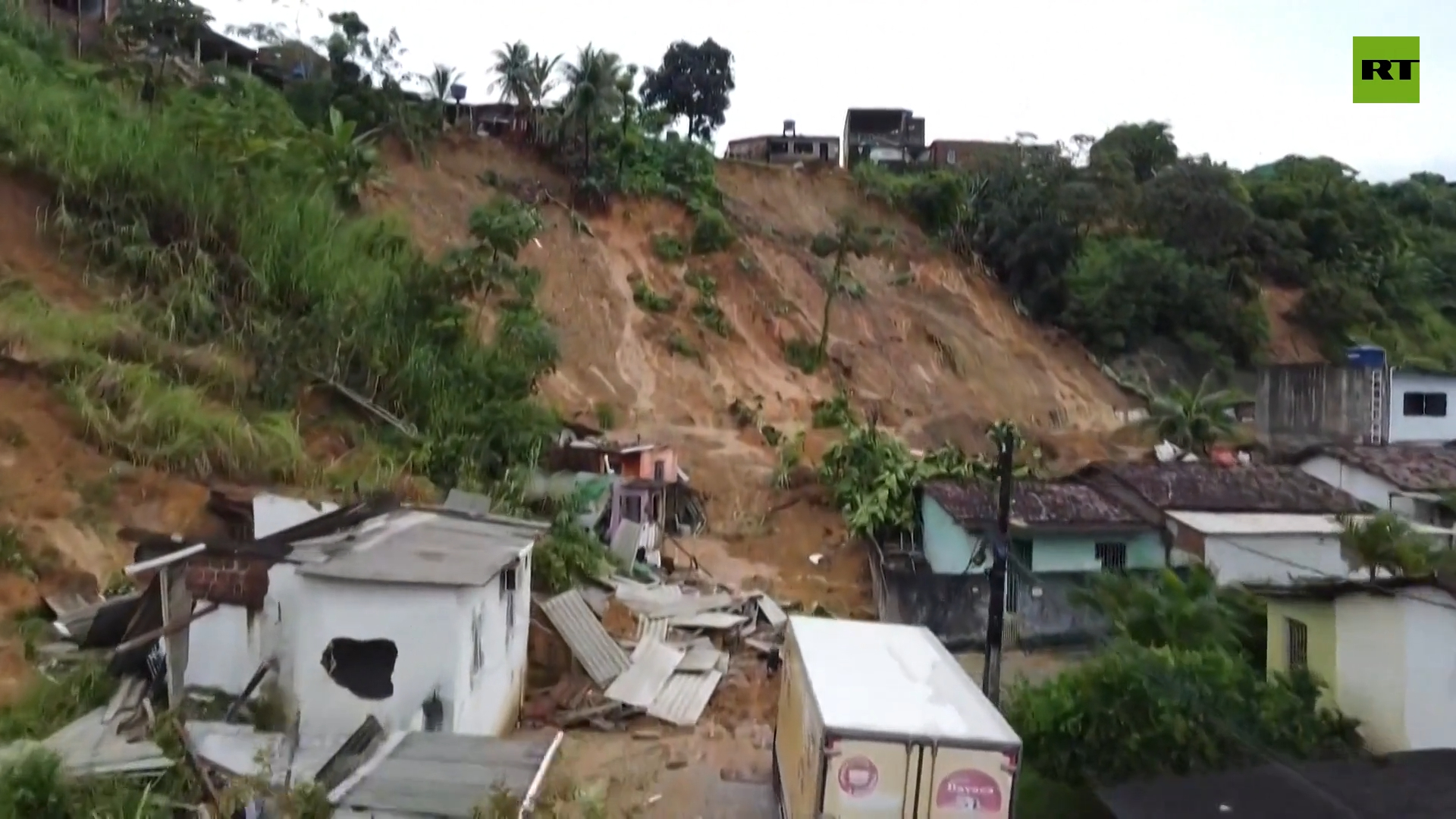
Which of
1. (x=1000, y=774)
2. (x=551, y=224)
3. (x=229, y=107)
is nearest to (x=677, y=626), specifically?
(x=1000, y=774)

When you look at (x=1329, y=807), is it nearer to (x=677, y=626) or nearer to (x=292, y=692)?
(x=292, y=692)

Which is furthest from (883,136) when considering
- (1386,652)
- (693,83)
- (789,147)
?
(1386,652)

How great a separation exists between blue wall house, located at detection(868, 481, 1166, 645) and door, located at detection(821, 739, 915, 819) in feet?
31.4

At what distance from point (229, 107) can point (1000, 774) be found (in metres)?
24.8

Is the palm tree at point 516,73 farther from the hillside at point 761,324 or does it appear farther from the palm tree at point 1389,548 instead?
the palm tree at point 1389,548

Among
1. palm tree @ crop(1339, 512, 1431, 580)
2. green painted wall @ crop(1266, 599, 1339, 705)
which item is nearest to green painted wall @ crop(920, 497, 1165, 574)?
palm tree @ crop(1339, 512, 1431, 580)

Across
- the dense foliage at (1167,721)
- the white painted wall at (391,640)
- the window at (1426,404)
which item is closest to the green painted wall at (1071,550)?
the dense foliage at (1167,721)

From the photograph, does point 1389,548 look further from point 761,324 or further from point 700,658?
point 761,324

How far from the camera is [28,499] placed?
14.8 m

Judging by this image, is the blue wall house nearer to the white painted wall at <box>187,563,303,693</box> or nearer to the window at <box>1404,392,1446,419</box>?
the white painted wall at <box>187,563,303,693</box>

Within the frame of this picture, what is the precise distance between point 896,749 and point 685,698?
21.8ft

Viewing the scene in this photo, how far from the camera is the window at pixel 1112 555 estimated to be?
1948 cm

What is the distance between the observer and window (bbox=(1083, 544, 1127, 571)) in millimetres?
19484

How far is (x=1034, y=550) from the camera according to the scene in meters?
19.2
